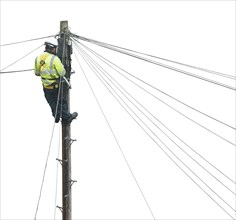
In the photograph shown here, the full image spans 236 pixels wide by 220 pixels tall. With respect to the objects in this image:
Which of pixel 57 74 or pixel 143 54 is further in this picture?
pixel 143 54

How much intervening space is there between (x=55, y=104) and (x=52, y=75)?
2.27 feet

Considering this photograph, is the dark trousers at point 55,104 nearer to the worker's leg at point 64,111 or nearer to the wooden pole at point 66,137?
the worker's leg at point 64,111

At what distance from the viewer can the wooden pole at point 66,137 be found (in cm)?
1012

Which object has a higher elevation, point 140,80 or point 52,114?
point 140,80

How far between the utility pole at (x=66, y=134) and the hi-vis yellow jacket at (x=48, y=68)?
0.22m

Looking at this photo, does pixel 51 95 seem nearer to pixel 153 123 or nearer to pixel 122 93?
pixel 122 93

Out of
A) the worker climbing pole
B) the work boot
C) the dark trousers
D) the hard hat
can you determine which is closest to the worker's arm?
the worker climbing pole

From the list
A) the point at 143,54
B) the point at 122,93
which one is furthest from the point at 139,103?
the point at 143,54

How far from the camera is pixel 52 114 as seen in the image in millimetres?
10633

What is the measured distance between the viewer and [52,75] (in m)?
10.2

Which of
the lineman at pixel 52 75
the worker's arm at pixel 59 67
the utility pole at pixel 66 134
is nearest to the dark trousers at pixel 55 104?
the lineman at pixel 52 75

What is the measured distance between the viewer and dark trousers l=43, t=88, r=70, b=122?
1032 cm

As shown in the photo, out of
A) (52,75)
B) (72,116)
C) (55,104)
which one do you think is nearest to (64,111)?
(72,116)

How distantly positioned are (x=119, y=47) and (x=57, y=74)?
5.14 feet
